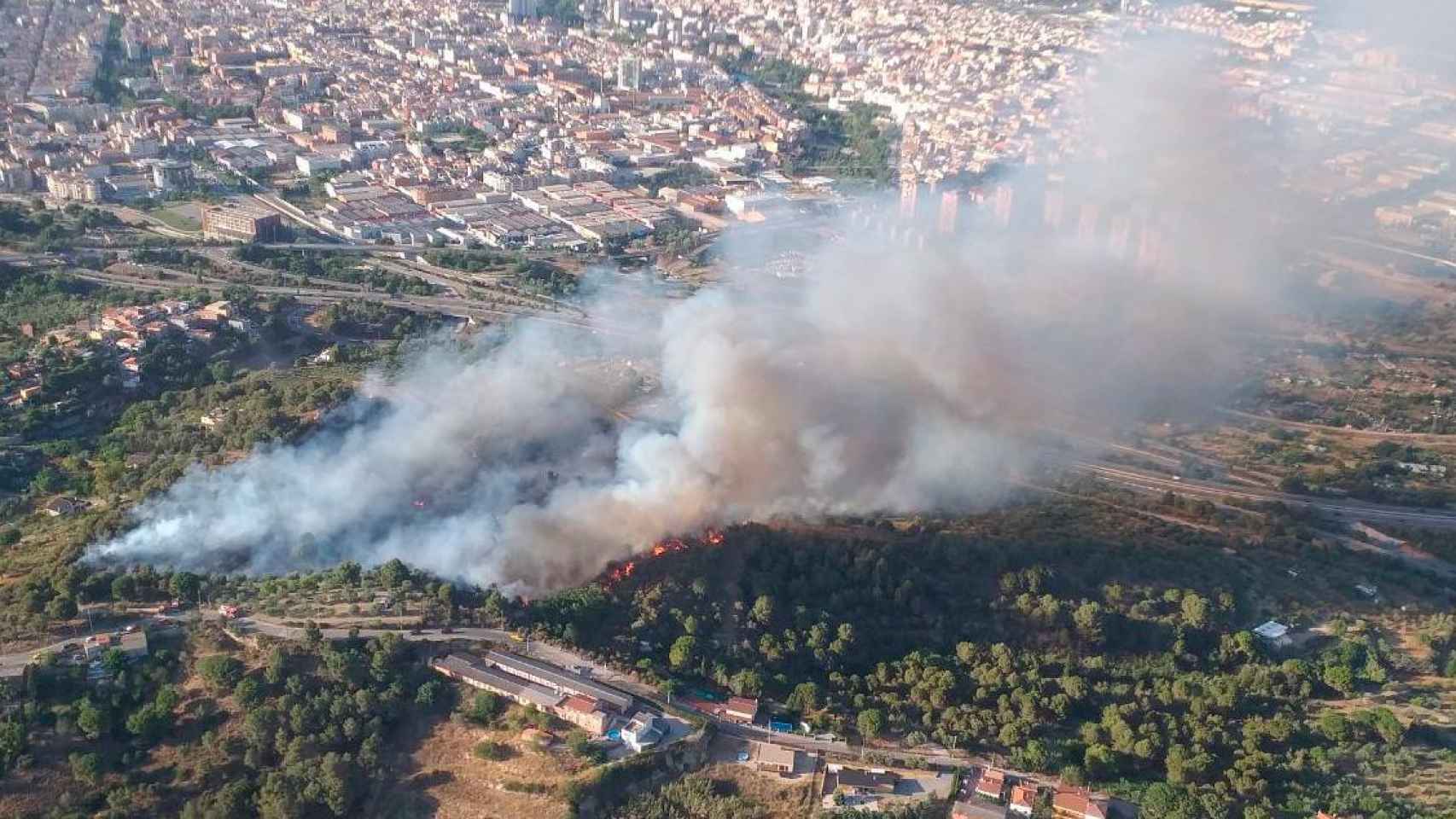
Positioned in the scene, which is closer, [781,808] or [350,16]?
[781,808]

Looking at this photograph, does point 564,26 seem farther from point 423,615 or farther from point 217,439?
point 423,615

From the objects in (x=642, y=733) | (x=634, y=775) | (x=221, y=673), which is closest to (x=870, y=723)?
(x=642, y=733)

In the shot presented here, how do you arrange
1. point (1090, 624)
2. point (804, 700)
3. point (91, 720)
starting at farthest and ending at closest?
point (1090, 624), point (804, 700), point (91, 720)

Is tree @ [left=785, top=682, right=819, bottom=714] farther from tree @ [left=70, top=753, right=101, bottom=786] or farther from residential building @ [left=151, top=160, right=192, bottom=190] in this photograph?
residential building @ [left=151, top=160, right=192, bottom=190]

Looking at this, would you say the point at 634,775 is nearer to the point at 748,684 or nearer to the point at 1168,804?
the point at 748,684

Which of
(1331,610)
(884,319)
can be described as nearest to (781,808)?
(1331,610)

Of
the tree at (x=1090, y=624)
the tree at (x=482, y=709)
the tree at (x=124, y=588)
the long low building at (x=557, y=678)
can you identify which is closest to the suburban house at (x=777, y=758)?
the long low building at (x=557, y=678)

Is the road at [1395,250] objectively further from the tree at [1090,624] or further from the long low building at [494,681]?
the long low building at [494,681]
